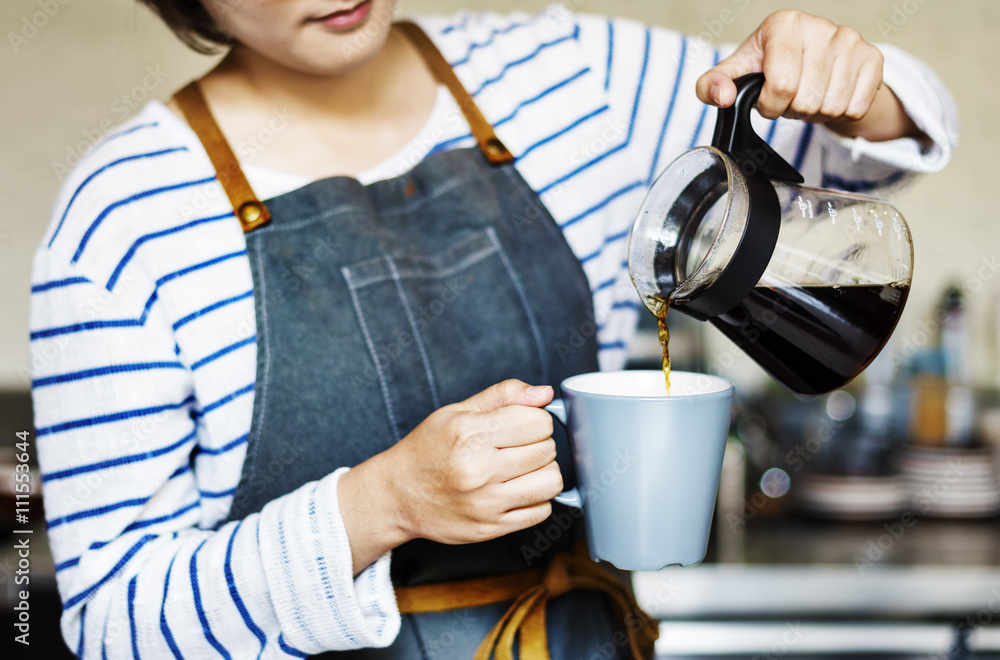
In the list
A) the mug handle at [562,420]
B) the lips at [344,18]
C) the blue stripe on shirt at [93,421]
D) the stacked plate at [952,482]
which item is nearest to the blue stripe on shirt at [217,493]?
the blue stripe on shirt at [93,421]

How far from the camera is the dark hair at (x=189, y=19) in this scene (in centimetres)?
87

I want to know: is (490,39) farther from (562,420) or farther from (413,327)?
(562,420)

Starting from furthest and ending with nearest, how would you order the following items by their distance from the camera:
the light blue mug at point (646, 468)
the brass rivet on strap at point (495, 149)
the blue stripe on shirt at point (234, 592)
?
the brass rivet on strap at point (495, 149), the blue stripe on shirt at point (234, 592), the light blue mug at point (646, 468)

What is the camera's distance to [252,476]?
0.79 m

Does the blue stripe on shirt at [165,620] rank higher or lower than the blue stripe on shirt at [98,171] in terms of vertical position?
lower

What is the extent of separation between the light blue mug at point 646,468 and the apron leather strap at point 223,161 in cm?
35

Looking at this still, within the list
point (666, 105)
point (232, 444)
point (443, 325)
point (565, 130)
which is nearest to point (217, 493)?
point (232, 444)

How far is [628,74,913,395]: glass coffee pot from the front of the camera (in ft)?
2.00

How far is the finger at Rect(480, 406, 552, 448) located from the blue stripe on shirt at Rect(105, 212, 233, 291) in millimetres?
357

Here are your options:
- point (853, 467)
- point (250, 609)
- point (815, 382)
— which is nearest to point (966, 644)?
point (853, 467)

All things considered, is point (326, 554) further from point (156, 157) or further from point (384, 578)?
point (156, 157)

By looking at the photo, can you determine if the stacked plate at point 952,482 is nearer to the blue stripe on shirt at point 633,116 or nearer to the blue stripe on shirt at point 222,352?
the blue stripe on shirt at point 633,116

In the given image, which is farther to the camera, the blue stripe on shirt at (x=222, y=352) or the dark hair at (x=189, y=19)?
the dark hair at (x=189, y=19)

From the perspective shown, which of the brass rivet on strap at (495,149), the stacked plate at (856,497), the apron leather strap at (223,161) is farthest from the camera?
the stacked plate at (856,497)
